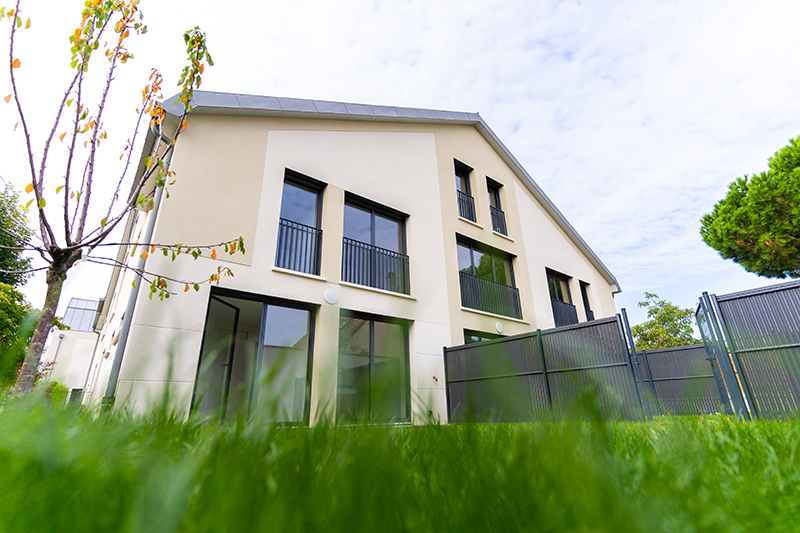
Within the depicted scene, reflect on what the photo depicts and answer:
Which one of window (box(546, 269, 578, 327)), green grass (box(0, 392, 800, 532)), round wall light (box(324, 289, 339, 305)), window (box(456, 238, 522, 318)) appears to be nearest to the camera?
green grass (box(0, 392, 800, 532))

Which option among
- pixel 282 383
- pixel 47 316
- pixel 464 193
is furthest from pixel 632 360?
pixel 47 316

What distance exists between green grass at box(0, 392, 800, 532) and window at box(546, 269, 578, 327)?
12643mm

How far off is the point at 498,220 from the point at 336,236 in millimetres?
6838

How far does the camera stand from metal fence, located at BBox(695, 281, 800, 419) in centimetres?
439

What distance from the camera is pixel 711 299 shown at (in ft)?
16.8

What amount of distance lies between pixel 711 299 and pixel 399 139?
810 cm

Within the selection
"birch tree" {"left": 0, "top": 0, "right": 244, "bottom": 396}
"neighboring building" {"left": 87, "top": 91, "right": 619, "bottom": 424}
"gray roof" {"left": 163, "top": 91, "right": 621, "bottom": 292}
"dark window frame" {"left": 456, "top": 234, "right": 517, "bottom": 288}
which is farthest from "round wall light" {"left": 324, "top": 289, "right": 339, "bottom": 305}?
"dark window frame" {"left": 456, "top": 234, "right": 517, "bottom": 288}

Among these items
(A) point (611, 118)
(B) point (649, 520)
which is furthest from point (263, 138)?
(A) point (611, 118)

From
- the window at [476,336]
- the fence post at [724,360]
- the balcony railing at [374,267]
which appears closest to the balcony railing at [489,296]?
the window at [476,336]

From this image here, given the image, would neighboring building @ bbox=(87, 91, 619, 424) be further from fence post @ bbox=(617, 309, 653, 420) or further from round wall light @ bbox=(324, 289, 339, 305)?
fence post @ bbox=(617, 309, 653, 420)

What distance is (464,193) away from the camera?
11.7 metres

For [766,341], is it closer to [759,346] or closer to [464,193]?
[759,346]

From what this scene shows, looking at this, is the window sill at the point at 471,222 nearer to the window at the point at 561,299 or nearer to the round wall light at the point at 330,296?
the window at the point at 561,299

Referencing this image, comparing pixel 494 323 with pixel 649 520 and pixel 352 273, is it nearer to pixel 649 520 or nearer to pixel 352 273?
pixel 352 273
